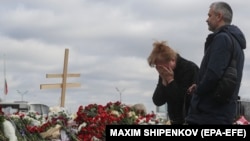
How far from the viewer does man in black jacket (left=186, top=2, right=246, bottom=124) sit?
5.66 m

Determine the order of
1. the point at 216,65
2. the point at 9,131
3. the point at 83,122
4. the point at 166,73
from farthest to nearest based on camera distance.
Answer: the point at 83,122 → the point at 166,73 → the point at 9,131 → the point at 216,65

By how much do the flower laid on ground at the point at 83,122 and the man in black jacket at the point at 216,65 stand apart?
1.96 meters

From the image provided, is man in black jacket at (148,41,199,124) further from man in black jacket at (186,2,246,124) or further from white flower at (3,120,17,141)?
white flower at (3,120,17,141)

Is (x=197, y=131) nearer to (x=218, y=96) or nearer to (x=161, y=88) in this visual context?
(x=218, y=96)

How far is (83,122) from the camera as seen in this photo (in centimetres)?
887

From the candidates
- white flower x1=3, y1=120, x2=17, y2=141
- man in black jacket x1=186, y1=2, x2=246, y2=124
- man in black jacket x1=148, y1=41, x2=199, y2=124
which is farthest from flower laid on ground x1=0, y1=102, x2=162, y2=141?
man in black jacket x1=186, y1=2, x2=246, y2=124

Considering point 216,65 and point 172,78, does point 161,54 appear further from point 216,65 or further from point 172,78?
point 216,65

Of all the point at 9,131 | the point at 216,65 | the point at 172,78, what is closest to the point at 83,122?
the point at 172,78

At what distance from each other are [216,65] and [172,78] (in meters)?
0.90

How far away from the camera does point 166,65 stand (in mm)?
6430

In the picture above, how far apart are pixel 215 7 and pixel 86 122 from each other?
11.1ft

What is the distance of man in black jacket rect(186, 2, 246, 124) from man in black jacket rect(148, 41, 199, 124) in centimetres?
49

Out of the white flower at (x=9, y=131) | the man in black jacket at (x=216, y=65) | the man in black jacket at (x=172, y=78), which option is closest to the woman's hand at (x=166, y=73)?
the man in black jacket at (x=172, y=78)

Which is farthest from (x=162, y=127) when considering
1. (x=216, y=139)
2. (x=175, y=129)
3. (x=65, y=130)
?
(x=65, y=130)
